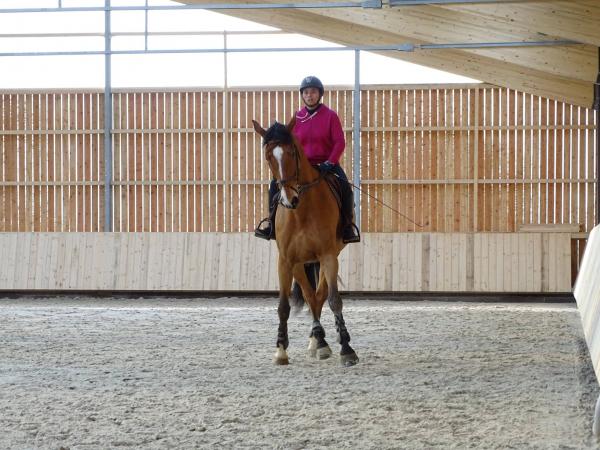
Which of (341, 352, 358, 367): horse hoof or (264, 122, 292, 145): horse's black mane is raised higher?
(264, 122, 292, 145): horse's black mane

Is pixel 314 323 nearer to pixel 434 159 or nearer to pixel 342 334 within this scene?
pixel 342 334

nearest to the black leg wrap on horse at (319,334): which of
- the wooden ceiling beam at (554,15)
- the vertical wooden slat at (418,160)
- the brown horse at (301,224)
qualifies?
the brown horse at (301,224)

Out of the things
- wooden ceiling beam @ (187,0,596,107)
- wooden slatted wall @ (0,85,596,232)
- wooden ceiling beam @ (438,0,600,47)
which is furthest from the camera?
wooden slatted wall @ (0,85,596,232)

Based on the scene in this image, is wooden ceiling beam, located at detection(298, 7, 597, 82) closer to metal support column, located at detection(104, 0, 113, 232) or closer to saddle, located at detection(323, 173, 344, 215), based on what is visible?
metal support column, located at detection(104, 0, 113, 232)

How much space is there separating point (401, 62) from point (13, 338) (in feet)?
37.1

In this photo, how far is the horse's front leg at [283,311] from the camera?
7.85 metres

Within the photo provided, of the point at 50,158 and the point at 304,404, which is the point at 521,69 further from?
the point at 304,404

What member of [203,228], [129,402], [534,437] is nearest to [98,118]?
[203,228]

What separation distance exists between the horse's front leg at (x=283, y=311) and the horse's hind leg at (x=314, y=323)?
0.26 metres

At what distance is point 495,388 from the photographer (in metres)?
6.46

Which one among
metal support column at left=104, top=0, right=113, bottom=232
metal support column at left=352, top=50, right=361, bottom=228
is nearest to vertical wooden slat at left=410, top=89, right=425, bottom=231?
metal support column at left=352, top=50, right=361, bottom=228

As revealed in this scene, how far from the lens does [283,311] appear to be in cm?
816

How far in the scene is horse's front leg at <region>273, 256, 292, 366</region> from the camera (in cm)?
785

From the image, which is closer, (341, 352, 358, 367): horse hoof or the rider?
(341, 352, 358, 367): horse hoof
